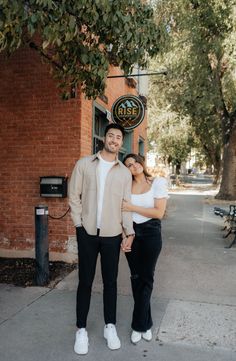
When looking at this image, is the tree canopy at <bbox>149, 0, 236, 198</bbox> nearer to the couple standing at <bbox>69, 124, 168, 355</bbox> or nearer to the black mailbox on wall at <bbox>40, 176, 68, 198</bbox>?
the black mailbox on wall at <bbox>40, 176, 68, 198</bbox>

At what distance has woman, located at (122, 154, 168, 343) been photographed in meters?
3.76

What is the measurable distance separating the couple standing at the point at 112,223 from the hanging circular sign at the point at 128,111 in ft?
15.0

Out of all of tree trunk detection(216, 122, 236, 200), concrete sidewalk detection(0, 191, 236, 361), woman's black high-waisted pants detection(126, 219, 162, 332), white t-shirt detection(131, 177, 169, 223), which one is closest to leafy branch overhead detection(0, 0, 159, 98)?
white t-shirt detection(131, 177, 169, 223)

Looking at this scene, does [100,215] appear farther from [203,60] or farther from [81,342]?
[203,60]

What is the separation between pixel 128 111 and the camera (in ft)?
27.8

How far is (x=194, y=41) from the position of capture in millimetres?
16219

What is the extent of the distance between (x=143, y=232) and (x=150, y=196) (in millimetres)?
341

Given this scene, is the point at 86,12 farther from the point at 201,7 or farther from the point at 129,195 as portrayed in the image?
the point at 201,7

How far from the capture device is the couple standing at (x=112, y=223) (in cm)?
368

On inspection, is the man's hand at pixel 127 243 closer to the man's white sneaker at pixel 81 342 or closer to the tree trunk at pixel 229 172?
the man's white sneaker at pixel 81 342

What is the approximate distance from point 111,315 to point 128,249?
661 mm

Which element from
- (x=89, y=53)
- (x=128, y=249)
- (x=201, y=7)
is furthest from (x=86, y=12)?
(x=201, y=7)

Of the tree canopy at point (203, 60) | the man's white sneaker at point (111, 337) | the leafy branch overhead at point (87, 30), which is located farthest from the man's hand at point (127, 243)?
the tree canopy at point (203, 60)

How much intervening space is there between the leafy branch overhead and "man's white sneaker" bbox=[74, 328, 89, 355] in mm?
2835
